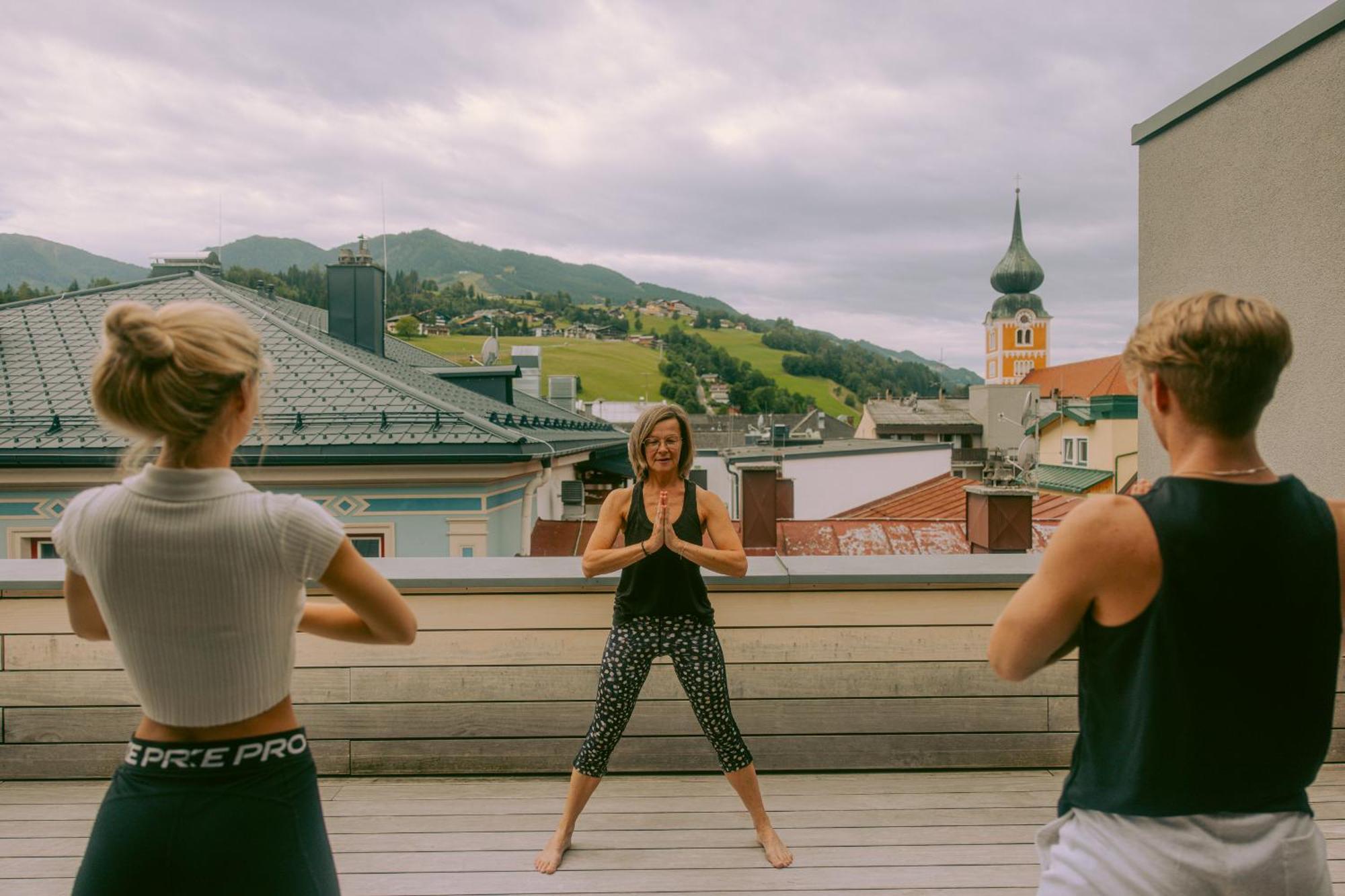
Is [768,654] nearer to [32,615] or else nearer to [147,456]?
[147,456]

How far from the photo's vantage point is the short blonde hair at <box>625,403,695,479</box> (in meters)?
2.42

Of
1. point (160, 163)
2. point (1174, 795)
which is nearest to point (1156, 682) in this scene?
point (1174, 795)

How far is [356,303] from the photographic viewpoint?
12.3 m

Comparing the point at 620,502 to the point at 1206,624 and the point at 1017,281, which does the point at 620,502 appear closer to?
the point at 1206,624

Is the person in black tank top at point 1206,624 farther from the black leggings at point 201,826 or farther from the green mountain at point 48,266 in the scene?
the green mountain at point 48,266

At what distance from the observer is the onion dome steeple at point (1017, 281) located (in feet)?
309

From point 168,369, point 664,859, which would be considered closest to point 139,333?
point 168,369

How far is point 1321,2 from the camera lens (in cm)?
438

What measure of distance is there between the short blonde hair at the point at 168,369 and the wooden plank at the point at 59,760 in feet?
7.44

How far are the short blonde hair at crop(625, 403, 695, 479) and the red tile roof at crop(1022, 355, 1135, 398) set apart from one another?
6353 cm

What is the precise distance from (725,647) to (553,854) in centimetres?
93

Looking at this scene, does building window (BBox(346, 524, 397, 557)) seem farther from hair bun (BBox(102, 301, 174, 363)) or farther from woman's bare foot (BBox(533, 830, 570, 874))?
hair bun (BBox(102, 301, 174, 363))

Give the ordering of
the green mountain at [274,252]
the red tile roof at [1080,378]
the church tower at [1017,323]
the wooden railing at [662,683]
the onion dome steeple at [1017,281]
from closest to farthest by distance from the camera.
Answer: the wooden railing at [662,683]
the red tile roof at [1080,378]
the church tower at [1017,323]
the onion dome steeple at [1017,281]
the green mountain at [274,252]

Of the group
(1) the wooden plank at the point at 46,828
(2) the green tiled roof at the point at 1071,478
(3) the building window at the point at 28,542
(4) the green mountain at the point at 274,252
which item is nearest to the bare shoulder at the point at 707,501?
(1) the wooden plank at the point at 46,828
